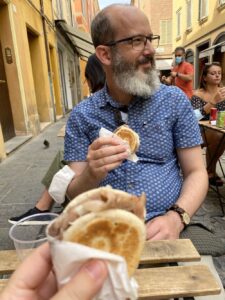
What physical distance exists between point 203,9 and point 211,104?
15969 mm

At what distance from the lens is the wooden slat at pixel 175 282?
2.89 ft

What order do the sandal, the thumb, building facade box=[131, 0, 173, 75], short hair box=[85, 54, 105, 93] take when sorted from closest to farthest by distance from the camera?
the thumb → short hair box=[85, 54, 105, 93] → the sandal → building facade box=[131, 0, 173, 75]

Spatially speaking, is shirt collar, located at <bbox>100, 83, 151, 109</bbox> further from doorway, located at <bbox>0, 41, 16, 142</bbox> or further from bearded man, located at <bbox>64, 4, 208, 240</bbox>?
doorway, located at <bbox>0, 41, 16, 142</bbox>

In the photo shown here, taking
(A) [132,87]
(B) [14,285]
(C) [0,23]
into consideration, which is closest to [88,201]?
(B) [14,285]

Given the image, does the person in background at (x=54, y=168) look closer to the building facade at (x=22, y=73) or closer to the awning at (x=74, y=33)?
the building facade at (x=22, y=73)

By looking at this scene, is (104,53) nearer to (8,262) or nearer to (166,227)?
(166,227)

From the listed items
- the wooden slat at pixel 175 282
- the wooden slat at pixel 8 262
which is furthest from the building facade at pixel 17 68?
the wooden slat at pixel 175 282

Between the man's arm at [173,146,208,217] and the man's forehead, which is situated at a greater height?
the man's forehead

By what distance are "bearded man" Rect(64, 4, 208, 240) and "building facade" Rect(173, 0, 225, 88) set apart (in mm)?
13330

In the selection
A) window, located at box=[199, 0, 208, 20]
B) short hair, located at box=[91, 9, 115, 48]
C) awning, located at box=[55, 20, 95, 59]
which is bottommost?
short hair, located at box=[91, 9, 115, 48]

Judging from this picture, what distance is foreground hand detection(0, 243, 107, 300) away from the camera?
588 mm

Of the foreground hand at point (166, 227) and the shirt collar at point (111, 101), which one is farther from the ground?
the shirt collar at point (111, 101)

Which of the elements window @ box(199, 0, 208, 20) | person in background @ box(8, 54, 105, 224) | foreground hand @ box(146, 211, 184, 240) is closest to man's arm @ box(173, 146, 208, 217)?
foreground hand @ box(146, 211, 184, 240)

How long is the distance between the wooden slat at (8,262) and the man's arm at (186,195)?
0.58 metres
